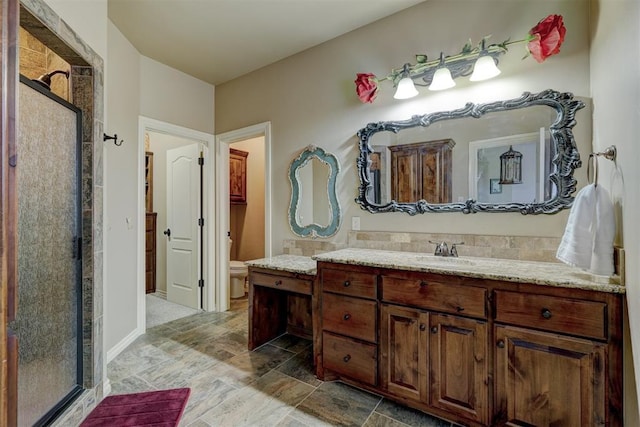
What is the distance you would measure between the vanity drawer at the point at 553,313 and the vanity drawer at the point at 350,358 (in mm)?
815

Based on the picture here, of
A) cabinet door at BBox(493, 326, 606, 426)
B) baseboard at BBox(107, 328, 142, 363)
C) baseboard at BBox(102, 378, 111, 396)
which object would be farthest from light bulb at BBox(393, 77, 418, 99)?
baseboard at BBox(107, 328, 142, 363)

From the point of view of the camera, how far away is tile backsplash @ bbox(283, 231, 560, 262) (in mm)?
1876

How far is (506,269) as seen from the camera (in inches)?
64.2

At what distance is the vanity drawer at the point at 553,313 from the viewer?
1307 mm

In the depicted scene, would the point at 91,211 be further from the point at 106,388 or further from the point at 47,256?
the point at 106,388

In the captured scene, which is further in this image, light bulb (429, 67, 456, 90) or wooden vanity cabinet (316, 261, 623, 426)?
light bulb (429, 67, 456, 90)

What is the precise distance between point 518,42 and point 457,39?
1.44 ft

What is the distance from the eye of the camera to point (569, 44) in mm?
1810

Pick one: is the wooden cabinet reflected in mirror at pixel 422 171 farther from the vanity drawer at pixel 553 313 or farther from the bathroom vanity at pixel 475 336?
the vanity drawer at pixel 553 313

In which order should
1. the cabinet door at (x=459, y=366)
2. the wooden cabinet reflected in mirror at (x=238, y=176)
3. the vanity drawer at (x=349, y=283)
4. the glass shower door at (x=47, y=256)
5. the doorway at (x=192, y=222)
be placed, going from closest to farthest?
the glass shower door at (x=47, y=256) → the cabinet door at (x=459, y=366) → the vanity drawer at (x=349, y=283) → the doorway at (x=192, y=222) → the wooden cabinet reflected in mirror at (x=238, y=176)

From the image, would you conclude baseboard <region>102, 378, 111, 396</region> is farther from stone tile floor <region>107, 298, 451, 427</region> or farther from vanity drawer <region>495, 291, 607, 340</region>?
vanity drawer <region>495, 291, 607, 340</region>

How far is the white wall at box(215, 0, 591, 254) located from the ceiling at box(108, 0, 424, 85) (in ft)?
0.42

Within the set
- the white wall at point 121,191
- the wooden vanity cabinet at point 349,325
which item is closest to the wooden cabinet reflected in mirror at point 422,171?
the wooden vanity cabinet at point 349,325

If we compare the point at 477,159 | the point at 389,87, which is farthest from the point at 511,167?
the point at 389,87
